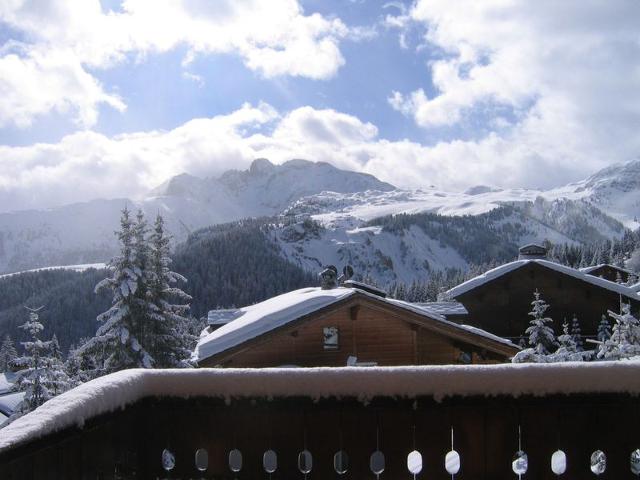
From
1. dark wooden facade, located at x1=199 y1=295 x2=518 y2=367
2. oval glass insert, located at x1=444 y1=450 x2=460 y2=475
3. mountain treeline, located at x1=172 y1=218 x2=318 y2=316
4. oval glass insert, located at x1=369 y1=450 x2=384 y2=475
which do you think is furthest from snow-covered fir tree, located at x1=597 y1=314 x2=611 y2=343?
mountain treeline, located at x1=172 y1=218 x2=318 y2=316

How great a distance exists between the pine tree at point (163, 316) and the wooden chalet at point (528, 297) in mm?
13991

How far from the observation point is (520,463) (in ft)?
9.36

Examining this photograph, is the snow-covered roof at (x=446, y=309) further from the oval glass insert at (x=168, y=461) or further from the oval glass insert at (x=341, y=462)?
the oval glass insert at (x=168, y=461)

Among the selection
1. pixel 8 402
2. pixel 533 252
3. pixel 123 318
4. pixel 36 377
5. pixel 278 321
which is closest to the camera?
pixel 278 321

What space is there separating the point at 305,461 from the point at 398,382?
0.64 metres

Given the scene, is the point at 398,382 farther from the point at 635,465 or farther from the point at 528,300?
the point at 528,300

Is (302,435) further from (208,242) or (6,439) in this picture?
(208,242)

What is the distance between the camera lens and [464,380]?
2.75m

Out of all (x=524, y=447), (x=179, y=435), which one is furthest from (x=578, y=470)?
(x=179, y=435)

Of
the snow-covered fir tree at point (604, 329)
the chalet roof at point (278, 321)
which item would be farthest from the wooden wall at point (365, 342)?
the snow-covered fir tree at point (604, 329)

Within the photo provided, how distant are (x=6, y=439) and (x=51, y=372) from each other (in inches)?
665

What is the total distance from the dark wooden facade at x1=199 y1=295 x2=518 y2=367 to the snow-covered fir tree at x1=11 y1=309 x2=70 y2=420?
5.90m

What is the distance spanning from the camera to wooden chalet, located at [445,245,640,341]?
92.6 feet

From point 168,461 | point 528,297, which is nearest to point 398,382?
point 168,461
